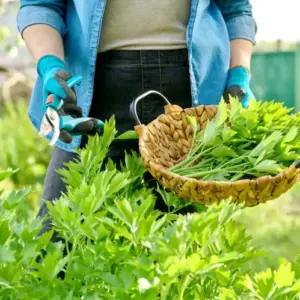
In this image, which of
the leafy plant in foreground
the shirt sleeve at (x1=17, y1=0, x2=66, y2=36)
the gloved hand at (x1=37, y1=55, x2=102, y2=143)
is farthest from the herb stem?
the shirt sleeve at (x1=17, y1=0, x2=66, y2=36)

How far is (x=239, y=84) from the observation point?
7.30 ft

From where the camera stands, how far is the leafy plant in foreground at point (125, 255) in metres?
1.01

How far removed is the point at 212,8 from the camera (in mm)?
2336

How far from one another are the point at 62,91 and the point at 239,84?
2.03 feet

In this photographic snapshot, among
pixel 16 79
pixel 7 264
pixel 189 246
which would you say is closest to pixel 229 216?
pixel 189 246

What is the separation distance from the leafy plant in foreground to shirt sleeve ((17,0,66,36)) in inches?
39.0

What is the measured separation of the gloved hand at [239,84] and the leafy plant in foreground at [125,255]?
3.21ft

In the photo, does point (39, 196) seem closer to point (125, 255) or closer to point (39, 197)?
point (39, 197)

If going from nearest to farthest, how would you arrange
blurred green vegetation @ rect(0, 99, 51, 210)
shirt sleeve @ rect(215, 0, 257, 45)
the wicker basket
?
the wicker basket
shirt sleeve @ rect(215, 0, 257, 45)
blurred green vegetation @ rect(0, 99, 51, 210)

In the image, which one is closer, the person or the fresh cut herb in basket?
the fresh cut herb in basket

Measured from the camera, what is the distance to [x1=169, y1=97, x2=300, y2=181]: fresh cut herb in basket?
1.52 m

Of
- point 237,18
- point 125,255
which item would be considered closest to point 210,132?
point 125,255

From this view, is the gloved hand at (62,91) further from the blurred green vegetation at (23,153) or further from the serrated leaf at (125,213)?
the blurred green vegetation at (23,153)

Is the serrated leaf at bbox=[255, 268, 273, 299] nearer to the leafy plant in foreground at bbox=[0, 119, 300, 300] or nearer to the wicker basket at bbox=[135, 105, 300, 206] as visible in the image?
the leafy plant in foreground at bbox=[0, 119, 300, 300]
